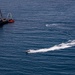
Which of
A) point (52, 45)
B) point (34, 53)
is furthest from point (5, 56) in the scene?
point (52, 45)

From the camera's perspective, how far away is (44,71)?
498 ft

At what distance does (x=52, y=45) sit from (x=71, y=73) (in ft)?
122

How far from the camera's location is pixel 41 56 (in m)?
169

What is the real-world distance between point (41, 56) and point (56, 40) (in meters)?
25.1

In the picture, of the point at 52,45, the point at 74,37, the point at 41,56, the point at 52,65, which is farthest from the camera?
Answer: the point at 74,37

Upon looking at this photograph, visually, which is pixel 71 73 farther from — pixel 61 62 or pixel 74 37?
pixel 74 37

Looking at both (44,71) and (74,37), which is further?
(74,37)

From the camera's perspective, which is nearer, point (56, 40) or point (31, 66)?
point (31, 66)

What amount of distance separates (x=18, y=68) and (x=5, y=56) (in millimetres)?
17609

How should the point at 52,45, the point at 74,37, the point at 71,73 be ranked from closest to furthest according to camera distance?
the point at 71,73 → the point at 52,45 → the point at 74,37

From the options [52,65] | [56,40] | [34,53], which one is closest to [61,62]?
[52,65]

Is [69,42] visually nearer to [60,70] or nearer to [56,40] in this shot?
[56,40]

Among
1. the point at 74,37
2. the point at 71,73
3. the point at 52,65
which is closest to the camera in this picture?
the point at 71,73

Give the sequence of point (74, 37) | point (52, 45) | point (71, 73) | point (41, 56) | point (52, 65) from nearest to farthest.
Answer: point (71, 73)
point (52, 65)
point (41, 56)
point (52, 45)
point (74, 37)
